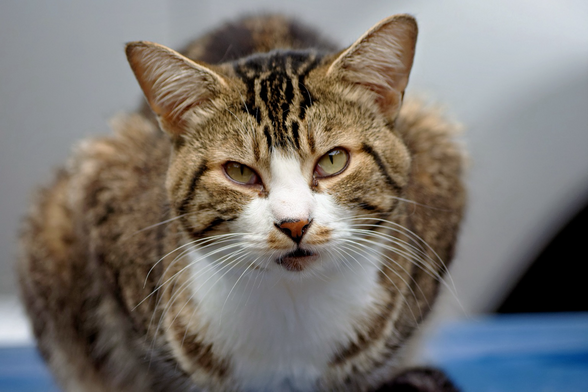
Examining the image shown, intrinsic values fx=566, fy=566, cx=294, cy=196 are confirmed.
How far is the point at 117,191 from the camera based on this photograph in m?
1.19

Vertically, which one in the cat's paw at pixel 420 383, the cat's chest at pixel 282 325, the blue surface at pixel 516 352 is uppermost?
the cat's chest at pixel 282 325

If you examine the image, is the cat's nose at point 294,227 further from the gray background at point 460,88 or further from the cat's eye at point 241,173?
the gray background at point 460,88

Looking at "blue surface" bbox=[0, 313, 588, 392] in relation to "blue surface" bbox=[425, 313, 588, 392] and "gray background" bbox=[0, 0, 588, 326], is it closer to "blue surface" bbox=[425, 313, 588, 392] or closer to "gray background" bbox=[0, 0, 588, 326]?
"blue surface" bbox=[425, 313, 588, 392]

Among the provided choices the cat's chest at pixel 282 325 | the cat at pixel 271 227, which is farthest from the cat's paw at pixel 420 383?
the cat's chest at pixel 282 325

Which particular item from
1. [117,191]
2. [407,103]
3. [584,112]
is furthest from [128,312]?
[584,112]

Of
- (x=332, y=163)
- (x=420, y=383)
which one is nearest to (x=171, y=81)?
(x=332, y=163)

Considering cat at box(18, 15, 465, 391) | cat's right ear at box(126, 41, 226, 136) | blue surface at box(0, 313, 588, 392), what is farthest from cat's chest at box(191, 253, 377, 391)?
blue surface at box(0, 313, 588, 392)

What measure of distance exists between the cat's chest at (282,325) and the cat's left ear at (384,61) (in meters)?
0.29

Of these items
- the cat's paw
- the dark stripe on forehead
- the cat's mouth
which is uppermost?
the dark stripe on forehead

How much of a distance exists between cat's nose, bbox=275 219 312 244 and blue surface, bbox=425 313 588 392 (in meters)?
0.80

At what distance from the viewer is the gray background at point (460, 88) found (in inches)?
61.2

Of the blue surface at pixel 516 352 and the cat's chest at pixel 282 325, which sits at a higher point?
the cat's chest at pixel 282 325

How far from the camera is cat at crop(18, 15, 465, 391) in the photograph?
0.82m

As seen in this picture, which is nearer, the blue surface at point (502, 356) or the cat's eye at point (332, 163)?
the cat's eye at point (332, 163)
